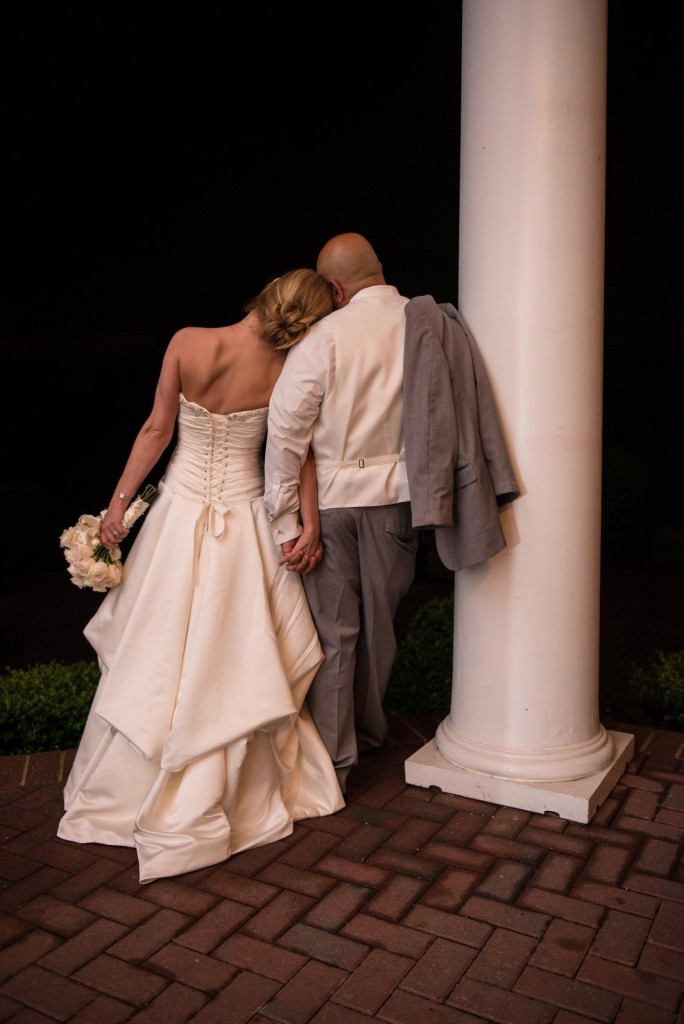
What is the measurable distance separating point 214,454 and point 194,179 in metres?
6.06

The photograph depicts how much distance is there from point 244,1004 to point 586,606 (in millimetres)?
1721

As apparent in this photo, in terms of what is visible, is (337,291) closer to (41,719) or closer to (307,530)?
(307,530)

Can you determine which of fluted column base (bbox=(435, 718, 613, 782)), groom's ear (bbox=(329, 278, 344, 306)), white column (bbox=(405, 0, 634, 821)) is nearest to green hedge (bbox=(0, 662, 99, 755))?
white column (bbox=(405, 0, 634, 821))


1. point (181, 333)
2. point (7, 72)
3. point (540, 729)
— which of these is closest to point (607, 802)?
point (540, 729)

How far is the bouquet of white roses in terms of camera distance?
10.3ft

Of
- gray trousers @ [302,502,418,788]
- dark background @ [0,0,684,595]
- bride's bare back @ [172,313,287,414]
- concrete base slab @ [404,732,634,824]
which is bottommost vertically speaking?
concrete base slab @ [404,732,634,824]

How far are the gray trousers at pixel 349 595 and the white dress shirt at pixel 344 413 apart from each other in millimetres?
80

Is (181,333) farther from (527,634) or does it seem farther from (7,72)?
(7,72)

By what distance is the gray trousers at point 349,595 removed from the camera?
3.22 m

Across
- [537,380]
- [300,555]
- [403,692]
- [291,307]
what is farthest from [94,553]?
[403,692]

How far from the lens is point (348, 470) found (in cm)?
318

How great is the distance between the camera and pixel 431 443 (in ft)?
9.90

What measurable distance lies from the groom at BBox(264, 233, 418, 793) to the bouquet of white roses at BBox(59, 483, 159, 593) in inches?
18.5

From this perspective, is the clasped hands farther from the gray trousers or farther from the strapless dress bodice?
the strapless dress bodice
